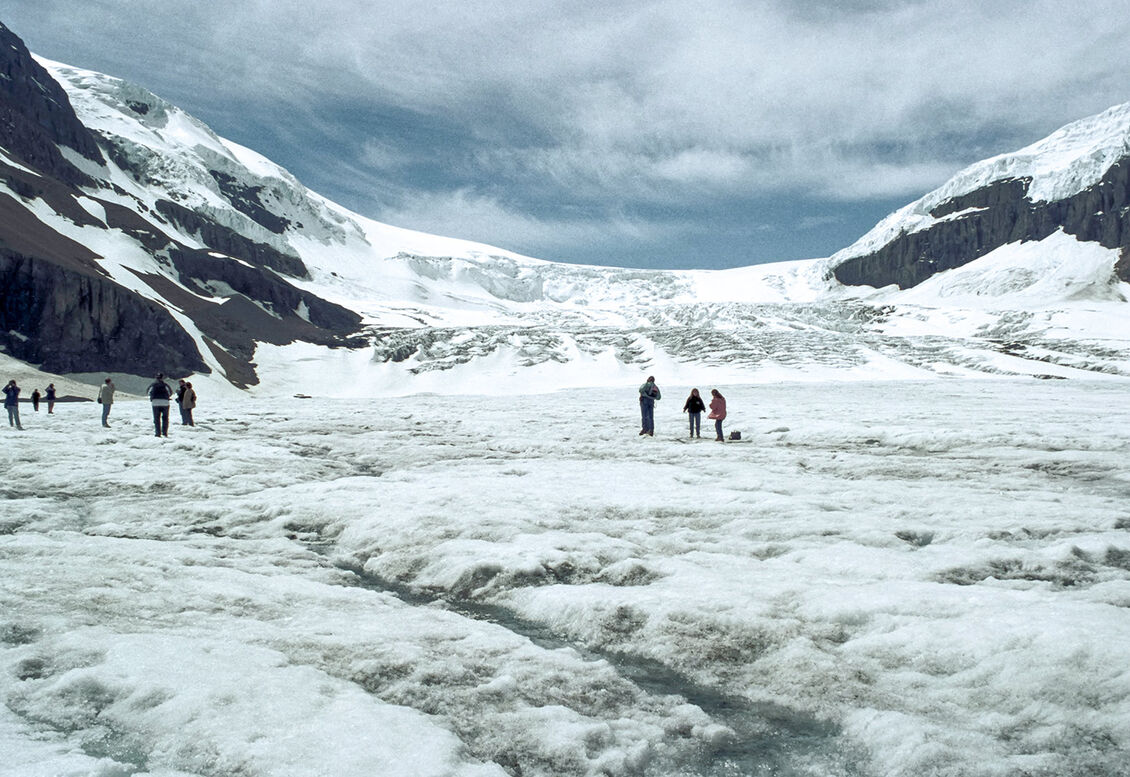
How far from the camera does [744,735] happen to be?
461 centimetres

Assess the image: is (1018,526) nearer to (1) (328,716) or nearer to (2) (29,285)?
(1) (328,716)

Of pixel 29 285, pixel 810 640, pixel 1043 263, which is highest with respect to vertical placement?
pixel 1043 263

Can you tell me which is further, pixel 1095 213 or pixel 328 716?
pixel 1095 213

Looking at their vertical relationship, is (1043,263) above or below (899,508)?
above

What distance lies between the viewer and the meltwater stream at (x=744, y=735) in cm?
420

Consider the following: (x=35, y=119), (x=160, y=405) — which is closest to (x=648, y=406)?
(x=160, y=405)

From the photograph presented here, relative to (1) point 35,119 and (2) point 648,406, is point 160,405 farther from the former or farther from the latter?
(1) point 35,119

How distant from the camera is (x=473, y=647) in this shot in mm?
5699

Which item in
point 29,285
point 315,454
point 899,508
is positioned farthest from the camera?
point 29,285

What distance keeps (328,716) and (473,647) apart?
4.96 feet

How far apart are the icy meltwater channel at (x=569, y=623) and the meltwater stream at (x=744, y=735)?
3 centimetres

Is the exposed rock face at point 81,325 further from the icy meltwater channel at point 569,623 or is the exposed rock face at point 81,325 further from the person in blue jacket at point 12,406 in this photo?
the icy meltwater channel at point 569,623

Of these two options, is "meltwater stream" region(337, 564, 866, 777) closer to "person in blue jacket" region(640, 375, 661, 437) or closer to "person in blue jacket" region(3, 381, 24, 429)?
"person in blue jacket" region(640, 375, 661, 437)

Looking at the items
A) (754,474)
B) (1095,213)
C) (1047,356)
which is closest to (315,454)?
(754,474)
